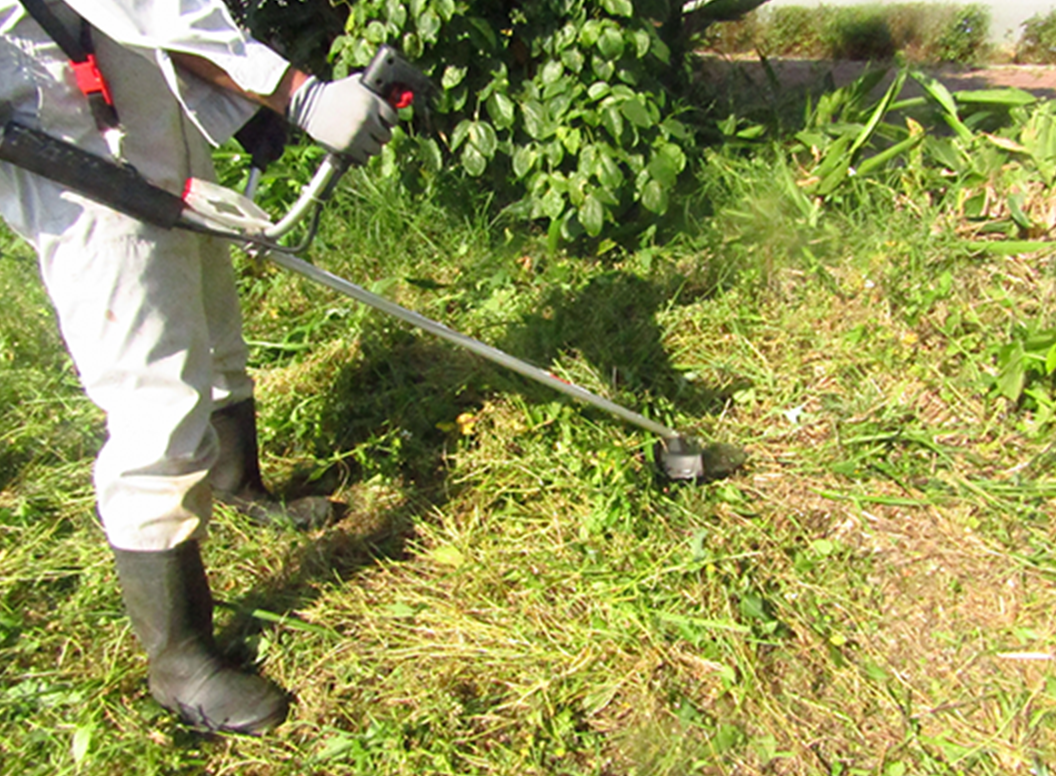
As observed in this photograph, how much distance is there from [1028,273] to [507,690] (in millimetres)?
2343

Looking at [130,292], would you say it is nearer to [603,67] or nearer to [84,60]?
[84,60]

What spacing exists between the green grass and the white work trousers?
55 cm

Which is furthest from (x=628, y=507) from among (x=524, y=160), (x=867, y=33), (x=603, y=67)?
(x=867, y=33)

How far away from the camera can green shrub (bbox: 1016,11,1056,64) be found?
509 cm

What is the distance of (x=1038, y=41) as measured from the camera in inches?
203

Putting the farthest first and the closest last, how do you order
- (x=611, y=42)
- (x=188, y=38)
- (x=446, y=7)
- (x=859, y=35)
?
1. (x=859, y=35)
2. (x=611, y=42)
3. (x=446, y=7)
4. (x=188, y=38)

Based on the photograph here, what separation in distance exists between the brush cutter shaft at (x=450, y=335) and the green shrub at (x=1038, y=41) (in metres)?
3.98

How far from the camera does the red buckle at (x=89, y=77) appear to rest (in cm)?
163

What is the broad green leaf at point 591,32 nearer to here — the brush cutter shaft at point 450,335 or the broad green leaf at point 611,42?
the broad green leaf at point 611,42

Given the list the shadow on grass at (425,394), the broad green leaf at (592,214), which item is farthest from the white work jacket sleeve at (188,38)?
the broad green leaf at (592,214)

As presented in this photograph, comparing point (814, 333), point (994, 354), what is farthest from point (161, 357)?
point (994, 354)

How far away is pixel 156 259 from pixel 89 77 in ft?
1.20

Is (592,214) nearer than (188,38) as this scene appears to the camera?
No

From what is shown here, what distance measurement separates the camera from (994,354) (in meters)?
2.90
